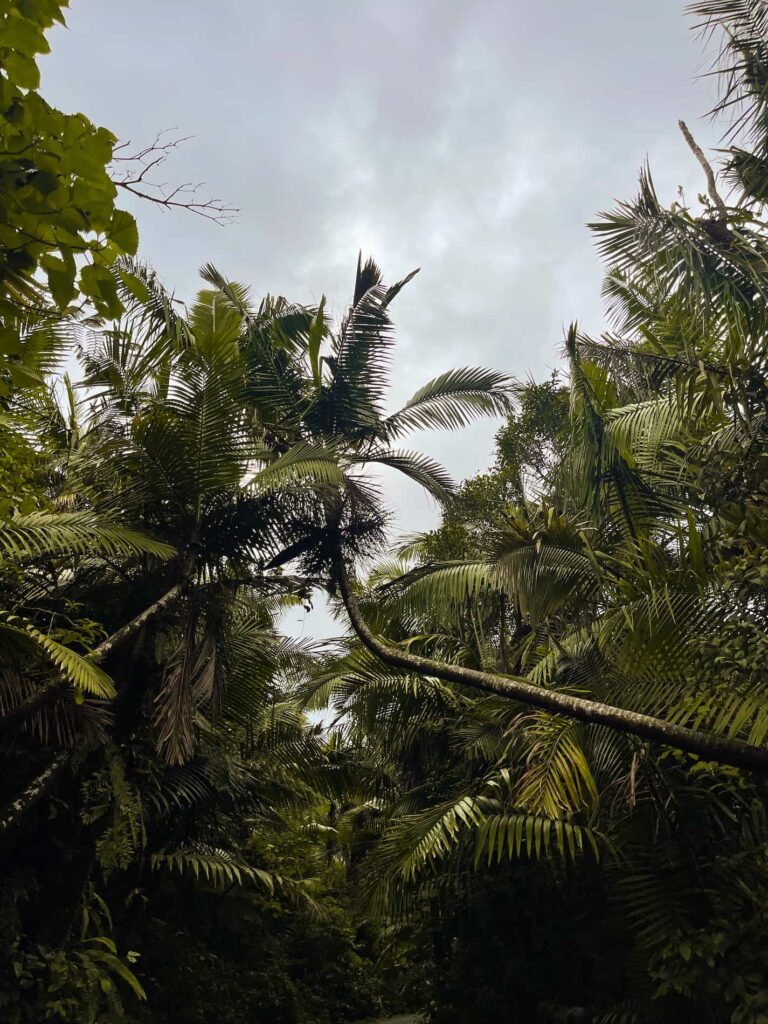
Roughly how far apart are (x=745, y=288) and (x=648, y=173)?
3.72ft

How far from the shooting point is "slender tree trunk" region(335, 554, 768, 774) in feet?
13.8

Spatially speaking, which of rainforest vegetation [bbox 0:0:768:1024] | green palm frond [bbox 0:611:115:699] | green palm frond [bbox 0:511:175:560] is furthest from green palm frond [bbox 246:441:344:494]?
green palm frond [bbox 0:611:115:699]

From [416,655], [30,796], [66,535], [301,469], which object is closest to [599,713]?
[416,655]

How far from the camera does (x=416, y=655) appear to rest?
680 centimetres

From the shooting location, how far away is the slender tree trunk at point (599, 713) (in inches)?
165

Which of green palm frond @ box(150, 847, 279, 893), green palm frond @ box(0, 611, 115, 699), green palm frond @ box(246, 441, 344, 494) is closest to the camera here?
green palm frond @ box(0, 611, 115, 699)

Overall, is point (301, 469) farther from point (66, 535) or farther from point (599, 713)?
point (599, 713)

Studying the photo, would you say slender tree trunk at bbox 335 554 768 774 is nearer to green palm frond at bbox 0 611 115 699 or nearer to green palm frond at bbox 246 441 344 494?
green palm frond at bbox 246 441 344 494

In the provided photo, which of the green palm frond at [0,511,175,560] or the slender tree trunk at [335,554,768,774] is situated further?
the green palm frond at [0,511,175,560]

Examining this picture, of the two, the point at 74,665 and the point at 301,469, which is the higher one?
the point at 301,469

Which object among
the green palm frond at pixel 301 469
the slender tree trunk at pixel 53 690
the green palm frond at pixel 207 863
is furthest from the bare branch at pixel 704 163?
the green palm frond at pixel 207 863

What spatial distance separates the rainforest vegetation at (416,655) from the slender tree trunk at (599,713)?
0.02m

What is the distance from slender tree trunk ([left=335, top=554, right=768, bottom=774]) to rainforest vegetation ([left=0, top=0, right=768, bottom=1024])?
0.02 metres

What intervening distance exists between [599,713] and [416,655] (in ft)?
7.15
